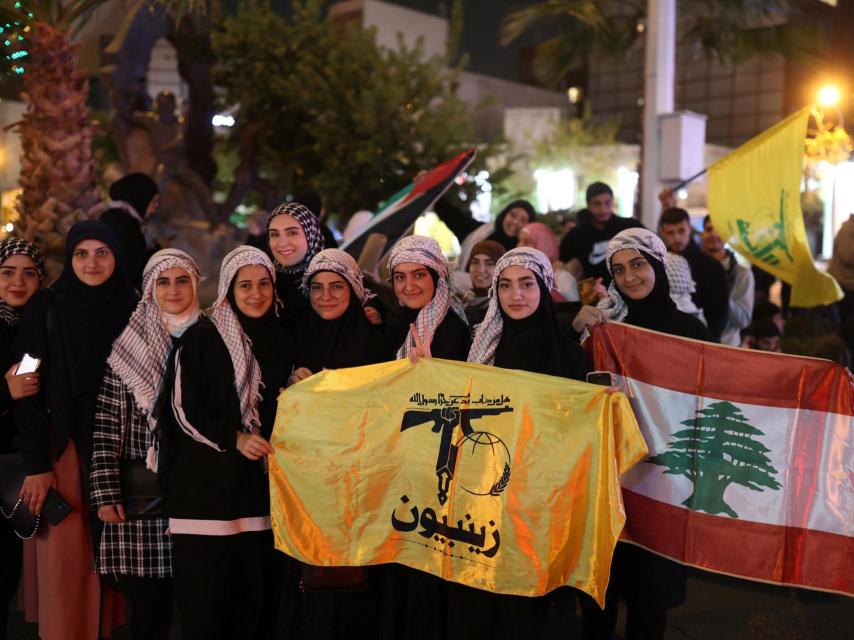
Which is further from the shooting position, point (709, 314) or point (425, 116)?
point (425, 116)

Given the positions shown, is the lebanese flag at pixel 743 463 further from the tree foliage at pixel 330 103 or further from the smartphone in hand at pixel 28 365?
the tree foliage at pixel 330 103

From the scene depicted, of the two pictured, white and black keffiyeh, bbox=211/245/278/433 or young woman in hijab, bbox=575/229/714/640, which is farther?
young woman in hijab, bbox=575/229/714/640

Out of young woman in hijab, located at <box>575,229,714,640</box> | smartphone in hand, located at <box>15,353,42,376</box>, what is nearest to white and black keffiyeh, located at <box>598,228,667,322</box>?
young woman in hijab, located at <box>575,229,714,640</box>

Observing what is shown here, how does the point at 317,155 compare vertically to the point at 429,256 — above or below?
above

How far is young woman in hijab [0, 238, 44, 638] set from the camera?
160 inches

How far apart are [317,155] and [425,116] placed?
2.53m

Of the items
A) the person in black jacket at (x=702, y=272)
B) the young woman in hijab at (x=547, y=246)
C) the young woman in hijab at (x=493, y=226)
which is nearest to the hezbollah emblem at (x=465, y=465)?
the young woman in hijab at (x=547, y=246)

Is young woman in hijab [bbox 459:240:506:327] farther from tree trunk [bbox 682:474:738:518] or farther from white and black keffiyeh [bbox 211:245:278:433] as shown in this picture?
tree trunk [bbox 682:474:738:518]

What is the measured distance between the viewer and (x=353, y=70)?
19.7 meters

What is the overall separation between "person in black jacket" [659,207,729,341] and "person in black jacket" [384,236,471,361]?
3.01 meters

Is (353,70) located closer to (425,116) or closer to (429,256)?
(425,116)

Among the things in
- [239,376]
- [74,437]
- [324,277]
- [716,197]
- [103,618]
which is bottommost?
[103,618]

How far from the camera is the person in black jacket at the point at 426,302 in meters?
3.94

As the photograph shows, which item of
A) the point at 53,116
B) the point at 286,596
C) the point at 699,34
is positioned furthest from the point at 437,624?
the point at 699,34
